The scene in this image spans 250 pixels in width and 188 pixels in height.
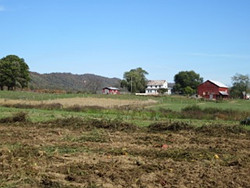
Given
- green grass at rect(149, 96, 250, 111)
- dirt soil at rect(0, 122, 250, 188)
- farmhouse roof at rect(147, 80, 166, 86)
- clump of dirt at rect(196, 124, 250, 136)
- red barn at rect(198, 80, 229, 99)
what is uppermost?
farmhouse roof at rect(147, 80, 166, 86)

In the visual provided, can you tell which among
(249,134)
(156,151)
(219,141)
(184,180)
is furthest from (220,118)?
(184,180)

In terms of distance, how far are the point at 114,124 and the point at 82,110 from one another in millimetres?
16233

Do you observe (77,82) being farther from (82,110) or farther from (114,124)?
(114,124)

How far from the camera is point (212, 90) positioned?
9738 centimetres

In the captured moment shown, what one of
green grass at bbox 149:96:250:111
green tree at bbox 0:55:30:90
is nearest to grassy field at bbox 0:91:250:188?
green grass at bbox 149:96:250:111

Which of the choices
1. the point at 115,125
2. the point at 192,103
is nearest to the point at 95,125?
the point at 115,125

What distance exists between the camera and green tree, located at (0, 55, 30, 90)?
281ft

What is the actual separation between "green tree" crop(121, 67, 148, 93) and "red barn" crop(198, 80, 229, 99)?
1154 inches

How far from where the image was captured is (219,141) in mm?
13391

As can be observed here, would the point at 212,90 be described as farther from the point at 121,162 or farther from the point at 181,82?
the point at 121,162

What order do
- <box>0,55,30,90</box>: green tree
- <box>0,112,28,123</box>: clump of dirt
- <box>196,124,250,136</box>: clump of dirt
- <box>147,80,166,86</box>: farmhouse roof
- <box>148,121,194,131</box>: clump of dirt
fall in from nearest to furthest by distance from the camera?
<box>196,124,250,136</box>: clump of dirt, <box>148,121,194,131</box>: clump of dirt, <box>0,112,28,123</box>: clump of dirt, <box>0,55,30,90</box>: green tree, <box>147,80,166,86</box>: farmhouse roof

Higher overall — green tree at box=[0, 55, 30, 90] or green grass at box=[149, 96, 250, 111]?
green tree at box=[0, 55, 30, 90]

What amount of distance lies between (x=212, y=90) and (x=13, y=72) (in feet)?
188

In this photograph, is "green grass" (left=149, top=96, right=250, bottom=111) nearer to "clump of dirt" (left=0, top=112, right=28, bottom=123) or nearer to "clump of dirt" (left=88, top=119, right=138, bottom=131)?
"clump of dirt" (left=88, top=119, right=138, bottom=131)
